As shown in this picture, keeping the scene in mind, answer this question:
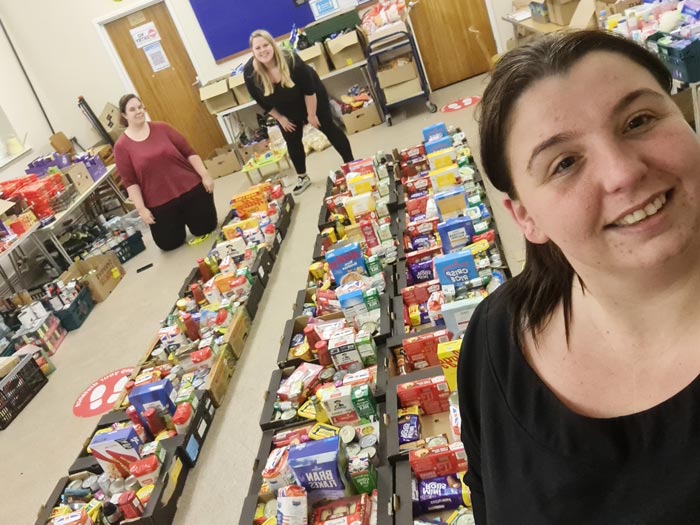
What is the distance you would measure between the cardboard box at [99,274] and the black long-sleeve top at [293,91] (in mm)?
1974

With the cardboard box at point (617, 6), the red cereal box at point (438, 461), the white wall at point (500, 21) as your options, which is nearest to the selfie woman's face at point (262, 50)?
the cardboard box at point (617, 6)

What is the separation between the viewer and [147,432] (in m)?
2.84

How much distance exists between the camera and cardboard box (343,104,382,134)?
6.75 metres

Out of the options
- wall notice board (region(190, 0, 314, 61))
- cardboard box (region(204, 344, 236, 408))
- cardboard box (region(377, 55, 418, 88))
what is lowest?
cardboard box (region(204, 344, 236, 408))

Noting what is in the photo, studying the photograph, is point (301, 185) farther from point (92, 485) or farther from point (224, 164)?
point (92, 485)

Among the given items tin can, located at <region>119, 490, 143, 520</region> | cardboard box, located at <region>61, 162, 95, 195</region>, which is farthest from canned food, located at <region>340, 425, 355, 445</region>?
cardboard box, located at <region>61, 162, 95, 195</region>

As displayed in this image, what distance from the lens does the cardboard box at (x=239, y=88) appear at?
22.2 feet

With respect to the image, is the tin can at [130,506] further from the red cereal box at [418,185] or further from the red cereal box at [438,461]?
the red cereal box at [418,185]

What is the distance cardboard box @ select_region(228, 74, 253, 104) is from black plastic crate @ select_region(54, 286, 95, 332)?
308cm

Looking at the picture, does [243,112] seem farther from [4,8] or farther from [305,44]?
[4,8]

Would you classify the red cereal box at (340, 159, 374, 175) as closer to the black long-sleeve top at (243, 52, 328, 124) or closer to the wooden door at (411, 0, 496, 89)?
the black long-sleeve top at (243, 52, 328, 124)

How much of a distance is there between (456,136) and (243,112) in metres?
4.08

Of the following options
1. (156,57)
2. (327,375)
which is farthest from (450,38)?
(327,375)

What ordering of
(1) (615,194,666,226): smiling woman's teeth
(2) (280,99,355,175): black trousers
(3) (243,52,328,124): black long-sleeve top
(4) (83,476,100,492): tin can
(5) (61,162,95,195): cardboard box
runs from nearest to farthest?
(1) (615,194,666,226): smiling woman's teeth
(4) (83,476,100,492): tin can
(3) (243,52,328,124): black long-sleeve top
(2) (280,99,355,175): black trousers
(5) (61,162,95,195): cardboard box
